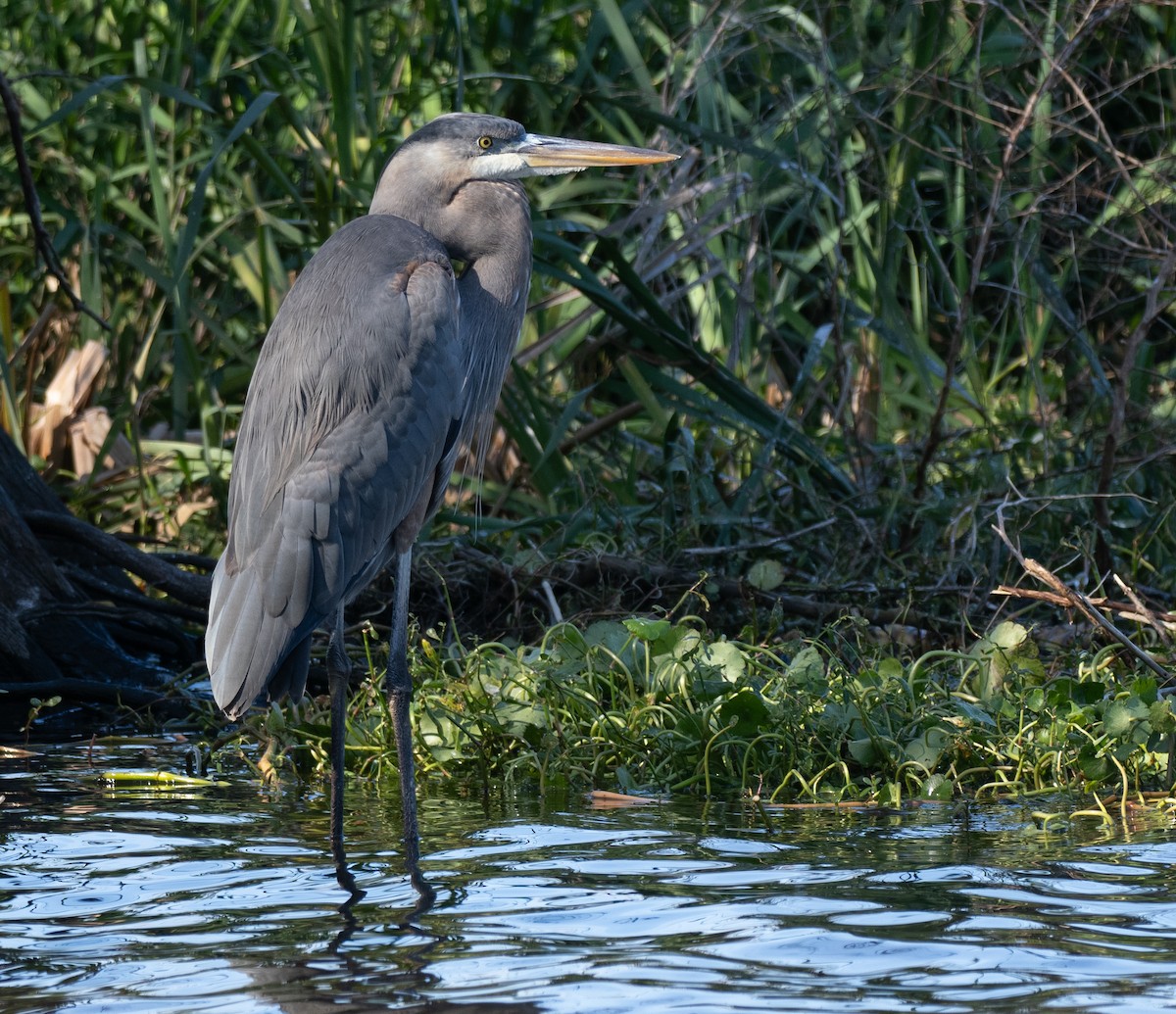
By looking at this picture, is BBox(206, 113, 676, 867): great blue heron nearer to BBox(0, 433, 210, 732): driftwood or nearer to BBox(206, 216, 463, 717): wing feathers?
BBox(206, 216, 463, 717): wing feathers

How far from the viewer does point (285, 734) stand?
4.47 metres

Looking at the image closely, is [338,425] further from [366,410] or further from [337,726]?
[337,726]

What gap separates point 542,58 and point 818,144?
209 centimetres

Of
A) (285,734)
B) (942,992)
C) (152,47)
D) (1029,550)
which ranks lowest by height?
(942,992)

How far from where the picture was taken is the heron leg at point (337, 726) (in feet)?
11.5

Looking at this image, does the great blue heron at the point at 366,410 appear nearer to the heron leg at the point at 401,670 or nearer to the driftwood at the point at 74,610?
the heron leg at the point at 401,670

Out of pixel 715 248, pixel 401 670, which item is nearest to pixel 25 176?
pixel 401 670

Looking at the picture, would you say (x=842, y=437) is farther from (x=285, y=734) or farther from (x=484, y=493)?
(x=285, y=734)

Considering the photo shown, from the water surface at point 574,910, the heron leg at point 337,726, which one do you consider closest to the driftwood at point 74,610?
the water surface at point 574,910

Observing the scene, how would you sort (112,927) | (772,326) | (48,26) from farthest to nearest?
(48,26) → (772,326) → (112,927)

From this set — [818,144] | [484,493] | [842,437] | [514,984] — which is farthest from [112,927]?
[818,144]

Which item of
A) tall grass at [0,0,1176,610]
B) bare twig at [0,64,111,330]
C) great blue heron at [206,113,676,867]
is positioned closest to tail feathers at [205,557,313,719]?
great blue heron at [206,113,676,867]

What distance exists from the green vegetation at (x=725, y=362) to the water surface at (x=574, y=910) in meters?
0.37

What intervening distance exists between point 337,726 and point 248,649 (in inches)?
14.6
